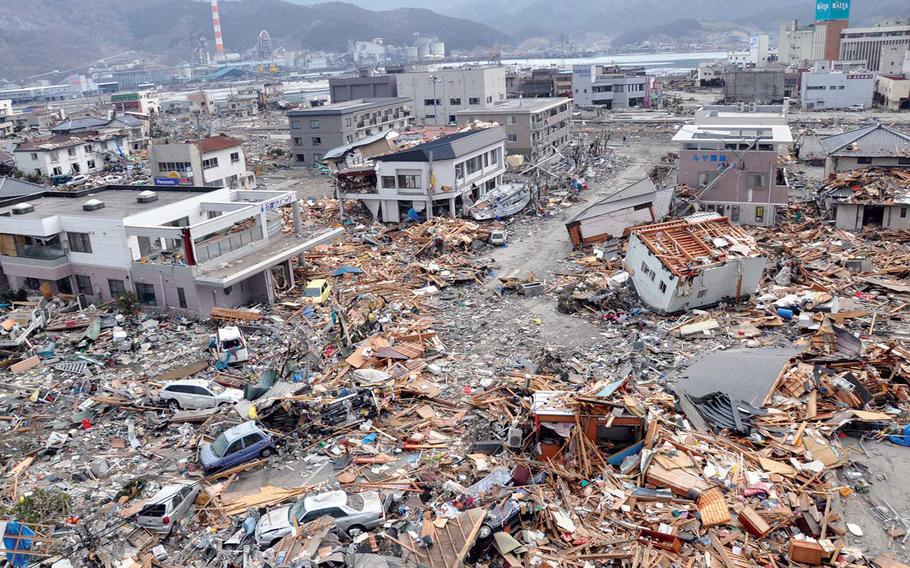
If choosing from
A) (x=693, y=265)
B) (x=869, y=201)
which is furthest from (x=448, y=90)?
(x=693, y=265)

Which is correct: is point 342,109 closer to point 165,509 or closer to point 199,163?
point 199,163

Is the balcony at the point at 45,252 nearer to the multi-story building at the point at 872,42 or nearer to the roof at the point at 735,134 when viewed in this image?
the roof at the point at 735,134

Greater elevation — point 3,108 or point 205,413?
point 3,108

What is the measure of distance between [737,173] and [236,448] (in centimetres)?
2551

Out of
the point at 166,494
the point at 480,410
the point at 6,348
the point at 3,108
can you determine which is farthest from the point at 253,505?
A: the point at 3,108

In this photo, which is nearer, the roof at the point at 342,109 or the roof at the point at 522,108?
the roof at the point at 522,108

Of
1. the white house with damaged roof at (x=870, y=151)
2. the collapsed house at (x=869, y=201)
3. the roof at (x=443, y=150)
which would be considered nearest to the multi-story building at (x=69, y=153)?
the roof at (x=443, y=150)

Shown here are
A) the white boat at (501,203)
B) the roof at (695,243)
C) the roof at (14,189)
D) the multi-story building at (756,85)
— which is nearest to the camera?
the roof at (695,243)

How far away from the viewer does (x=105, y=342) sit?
856 inches

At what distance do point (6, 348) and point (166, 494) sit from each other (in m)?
12.4

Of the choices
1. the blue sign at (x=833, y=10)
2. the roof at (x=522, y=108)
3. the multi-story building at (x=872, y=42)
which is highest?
the blue sign at (x=833, y=10)

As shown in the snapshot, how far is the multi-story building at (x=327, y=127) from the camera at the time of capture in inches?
2133

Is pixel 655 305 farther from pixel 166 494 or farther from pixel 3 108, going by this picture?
pixel 3 108

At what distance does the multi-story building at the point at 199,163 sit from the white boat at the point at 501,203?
18.3 m
